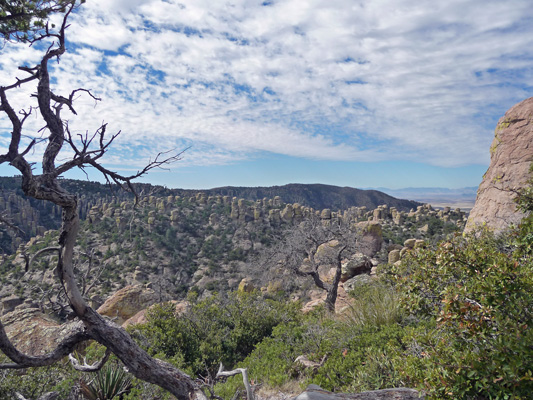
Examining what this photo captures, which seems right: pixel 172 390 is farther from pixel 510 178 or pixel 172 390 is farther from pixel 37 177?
pixel 510 178

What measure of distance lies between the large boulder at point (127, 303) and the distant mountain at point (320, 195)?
56.5 meters

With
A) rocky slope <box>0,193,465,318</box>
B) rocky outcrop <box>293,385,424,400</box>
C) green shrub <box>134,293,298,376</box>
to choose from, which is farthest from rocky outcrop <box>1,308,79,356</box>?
rocky slope <box>0,193,465,318</box>

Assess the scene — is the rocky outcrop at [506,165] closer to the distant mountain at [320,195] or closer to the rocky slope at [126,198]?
the rocky slope at [126,198]

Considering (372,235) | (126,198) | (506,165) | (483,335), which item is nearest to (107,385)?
(483,335)

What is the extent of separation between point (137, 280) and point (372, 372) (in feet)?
85.8

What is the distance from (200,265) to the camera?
31.1 meters

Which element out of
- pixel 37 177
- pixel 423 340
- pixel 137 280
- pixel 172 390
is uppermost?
pixel 37 177

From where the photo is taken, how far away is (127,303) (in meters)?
13.7

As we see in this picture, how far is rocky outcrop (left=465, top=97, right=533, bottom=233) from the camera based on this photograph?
40.5ft

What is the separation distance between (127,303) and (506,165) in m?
17.7

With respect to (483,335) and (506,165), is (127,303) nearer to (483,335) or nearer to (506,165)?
(483,335)

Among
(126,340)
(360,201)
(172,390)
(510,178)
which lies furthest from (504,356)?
(360,201)

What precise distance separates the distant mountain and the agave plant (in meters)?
65.5

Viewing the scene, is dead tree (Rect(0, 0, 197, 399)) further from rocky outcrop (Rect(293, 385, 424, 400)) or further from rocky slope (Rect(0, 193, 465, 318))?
rocky slope (Rect(0, 193, 465, 318))
